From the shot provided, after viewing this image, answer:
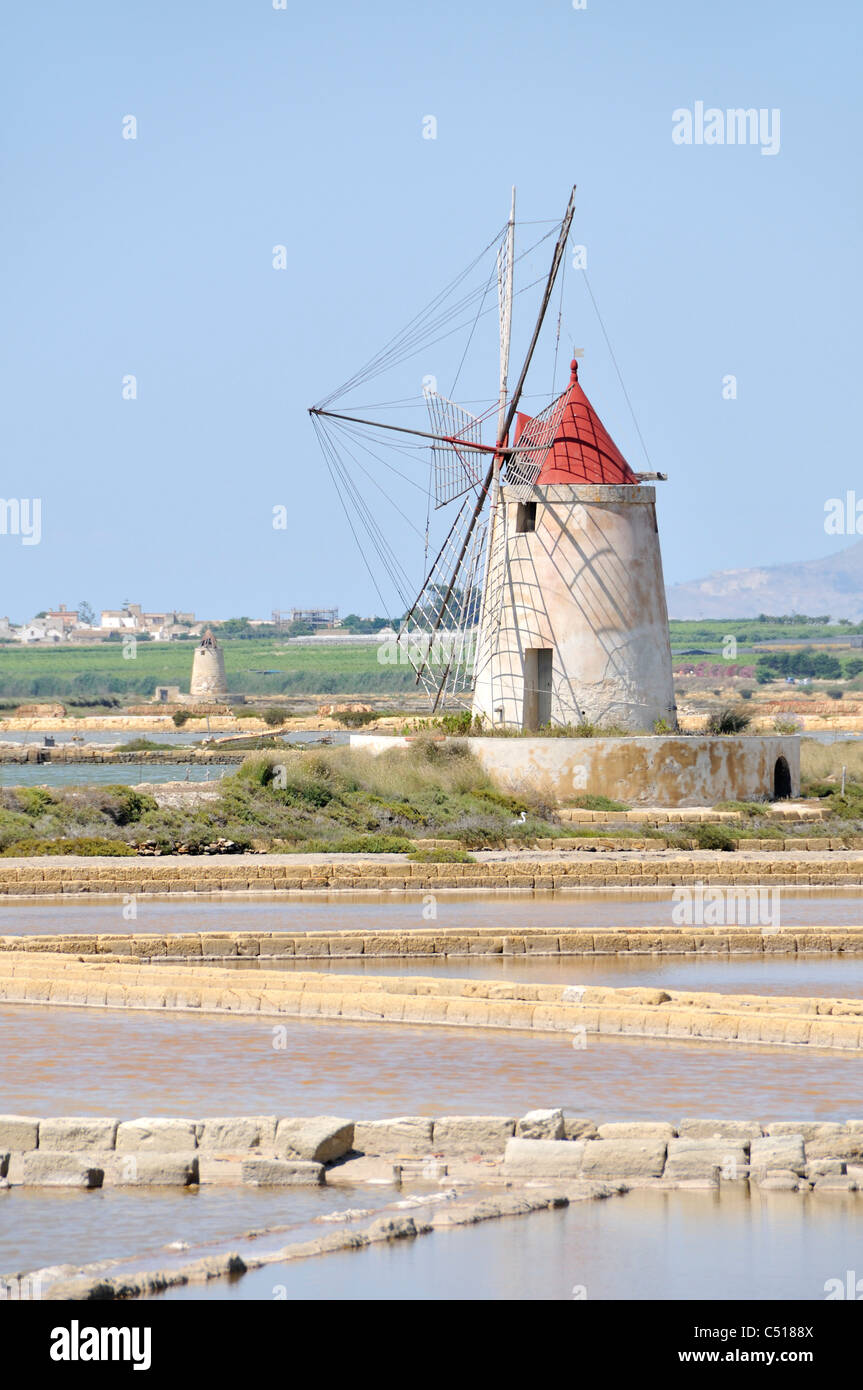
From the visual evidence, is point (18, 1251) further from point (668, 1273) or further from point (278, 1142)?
point (668, 1273)

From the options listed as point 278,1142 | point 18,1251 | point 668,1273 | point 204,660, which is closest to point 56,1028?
point 278,1142

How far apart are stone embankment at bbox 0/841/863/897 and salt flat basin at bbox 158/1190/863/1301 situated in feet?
33.7

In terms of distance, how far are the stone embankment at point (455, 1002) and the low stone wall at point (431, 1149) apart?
219 cm

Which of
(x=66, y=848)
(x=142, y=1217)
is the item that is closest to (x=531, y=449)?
(x=66, y=848)

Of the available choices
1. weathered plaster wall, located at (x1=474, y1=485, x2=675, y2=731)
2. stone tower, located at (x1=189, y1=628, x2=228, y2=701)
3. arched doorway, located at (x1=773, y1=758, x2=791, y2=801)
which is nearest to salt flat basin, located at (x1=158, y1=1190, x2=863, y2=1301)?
weathered plaster wall, located at (x1=474, y1=485, x2=675, y2=731)

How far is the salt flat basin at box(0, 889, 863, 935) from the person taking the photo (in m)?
13.2

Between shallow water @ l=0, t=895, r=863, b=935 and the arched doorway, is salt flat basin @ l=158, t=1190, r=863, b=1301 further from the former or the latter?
the arched doorway


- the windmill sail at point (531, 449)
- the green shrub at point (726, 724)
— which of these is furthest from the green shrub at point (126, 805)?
the green shrub at point (726, 724)

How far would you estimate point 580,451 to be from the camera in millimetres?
22391

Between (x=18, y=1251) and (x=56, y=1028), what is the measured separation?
3801 mm

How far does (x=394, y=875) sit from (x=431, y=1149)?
9935 millimetres

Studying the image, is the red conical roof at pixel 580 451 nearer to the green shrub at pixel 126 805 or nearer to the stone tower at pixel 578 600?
the stone tower at pixel 578 600

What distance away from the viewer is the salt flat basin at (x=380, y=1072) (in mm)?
7117

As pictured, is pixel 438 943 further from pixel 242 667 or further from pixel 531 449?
pixel 242 667
